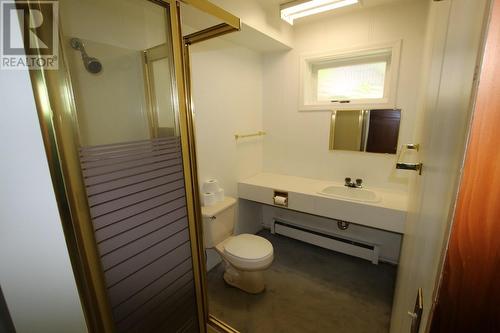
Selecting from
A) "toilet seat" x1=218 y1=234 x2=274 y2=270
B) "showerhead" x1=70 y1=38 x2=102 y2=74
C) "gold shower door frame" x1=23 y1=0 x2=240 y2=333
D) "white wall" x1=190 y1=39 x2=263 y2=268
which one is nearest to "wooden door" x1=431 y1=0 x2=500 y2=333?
"gold shower door frame" x1=23 y1=0 x2=240 y2=333

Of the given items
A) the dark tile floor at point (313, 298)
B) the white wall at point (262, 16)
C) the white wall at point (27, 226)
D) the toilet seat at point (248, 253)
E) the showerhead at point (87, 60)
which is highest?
the white wall at point (262, 16)

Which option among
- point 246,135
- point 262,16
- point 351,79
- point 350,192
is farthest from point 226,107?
point 350,192

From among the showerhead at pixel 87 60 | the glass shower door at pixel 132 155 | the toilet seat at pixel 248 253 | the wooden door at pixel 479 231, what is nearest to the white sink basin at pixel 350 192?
the toilet seat at pixel 248 253

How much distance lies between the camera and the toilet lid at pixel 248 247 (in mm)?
1832

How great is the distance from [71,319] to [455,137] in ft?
3.94

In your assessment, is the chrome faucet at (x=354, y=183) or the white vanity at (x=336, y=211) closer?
the white vanity at (x=336, y=211)

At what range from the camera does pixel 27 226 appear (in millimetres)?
631

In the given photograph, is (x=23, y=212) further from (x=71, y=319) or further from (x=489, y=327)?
(x=489, y=327)

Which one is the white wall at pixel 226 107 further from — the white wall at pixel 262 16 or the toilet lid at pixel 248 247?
the toilet lid at pixel 248 247

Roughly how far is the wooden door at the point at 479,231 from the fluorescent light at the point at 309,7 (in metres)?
1.90

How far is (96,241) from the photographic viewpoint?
0.80 metres

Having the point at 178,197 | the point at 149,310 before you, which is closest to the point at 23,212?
the point at 178,197

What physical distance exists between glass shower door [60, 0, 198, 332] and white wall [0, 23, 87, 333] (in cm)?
12

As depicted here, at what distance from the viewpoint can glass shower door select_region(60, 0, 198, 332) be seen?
832 mm
